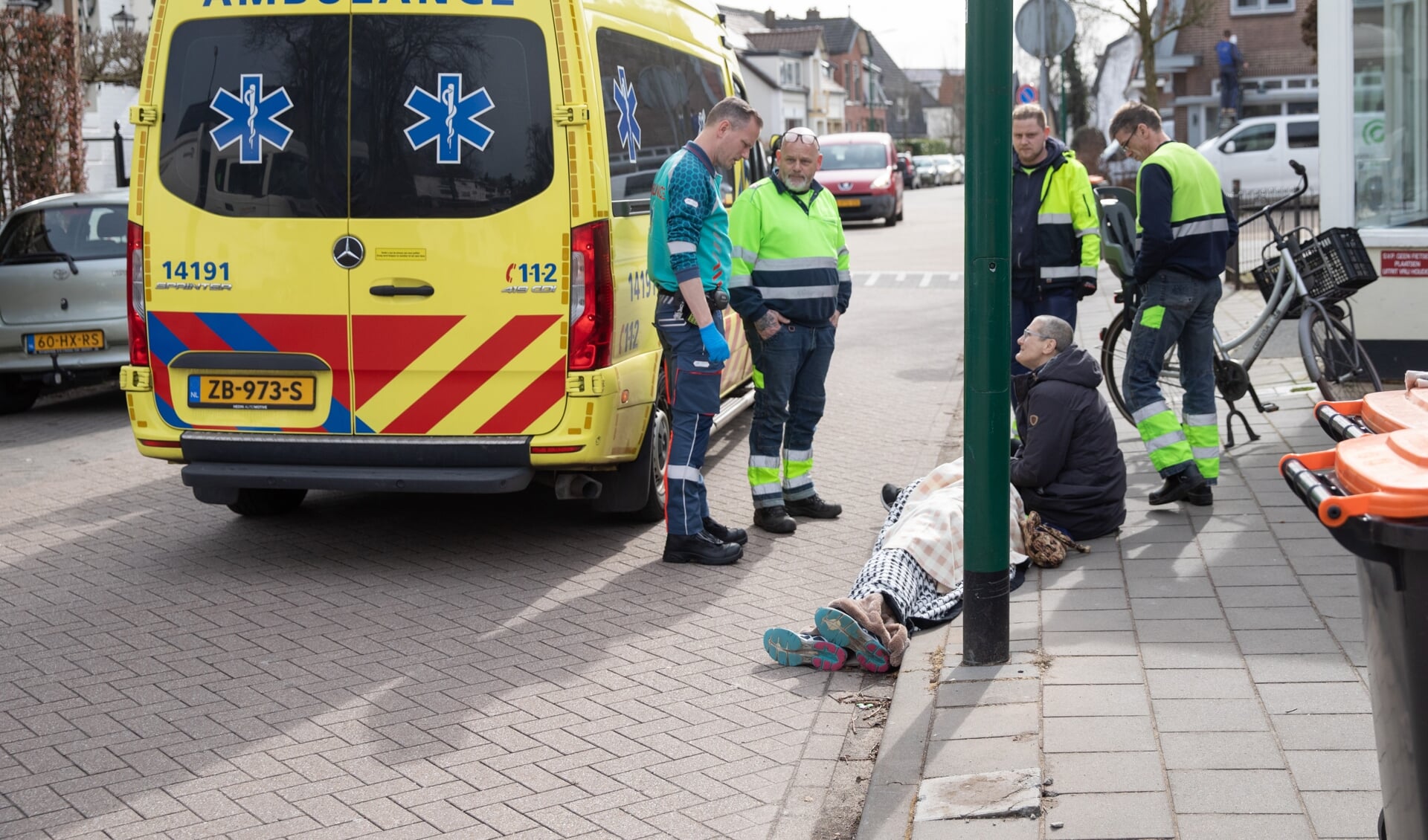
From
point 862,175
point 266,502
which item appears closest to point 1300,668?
point 266,502

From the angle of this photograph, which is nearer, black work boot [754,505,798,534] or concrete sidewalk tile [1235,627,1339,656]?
concrete sidewalk tile [1235,627,1339,656]

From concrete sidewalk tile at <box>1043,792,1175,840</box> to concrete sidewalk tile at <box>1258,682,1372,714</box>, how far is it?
74 centimetres

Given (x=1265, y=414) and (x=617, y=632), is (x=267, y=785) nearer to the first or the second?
(x=617, y=632)

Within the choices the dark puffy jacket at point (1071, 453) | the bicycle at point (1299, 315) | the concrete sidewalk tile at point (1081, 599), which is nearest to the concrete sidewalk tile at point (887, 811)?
the concrete sidewalk tile at point (1081, 599)

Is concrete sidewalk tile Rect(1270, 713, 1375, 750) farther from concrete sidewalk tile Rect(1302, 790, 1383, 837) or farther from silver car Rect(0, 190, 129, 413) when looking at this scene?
silver car Rect(0, 190, 129, 413)

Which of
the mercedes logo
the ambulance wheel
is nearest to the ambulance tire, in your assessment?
the ambulance wheel

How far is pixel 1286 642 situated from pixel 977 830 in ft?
5.67

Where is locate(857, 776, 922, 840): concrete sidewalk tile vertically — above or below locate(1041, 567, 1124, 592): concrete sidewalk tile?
below

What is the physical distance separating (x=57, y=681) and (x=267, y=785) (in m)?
1.32

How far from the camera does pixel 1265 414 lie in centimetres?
893

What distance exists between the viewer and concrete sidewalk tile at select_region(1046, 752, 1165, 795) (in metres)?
3.73

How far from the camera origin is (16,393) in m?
11.2

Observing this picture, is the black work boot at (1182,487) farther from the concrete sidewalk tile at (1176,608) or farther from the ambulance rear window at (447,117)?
the ambulance rear window at (447,117)

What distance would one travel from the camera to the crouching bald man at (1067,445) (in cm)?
610
